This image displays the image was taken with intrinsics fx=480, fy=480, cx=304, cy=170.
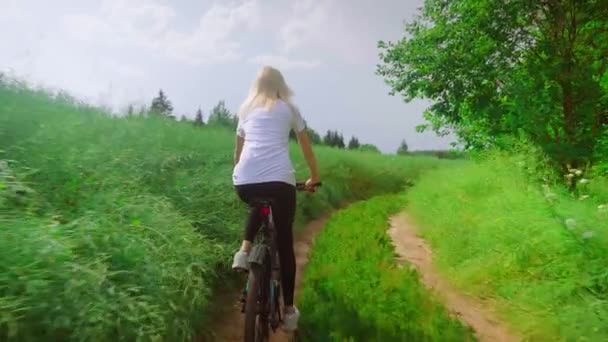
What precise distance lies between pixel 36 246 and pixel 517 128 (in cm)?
940

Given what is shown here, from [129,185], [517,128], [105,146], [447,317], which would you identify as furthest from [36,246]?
[517,128]

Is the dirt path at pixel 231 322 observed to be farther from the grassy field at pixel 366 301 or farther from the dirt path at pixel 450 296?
the dirt path at pixel 450 296

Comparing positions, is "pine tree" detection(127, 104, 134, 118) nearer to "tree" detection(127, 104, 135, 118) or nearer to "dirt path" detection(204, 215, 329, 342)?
"tree" detection(127, 104, 135, 118)

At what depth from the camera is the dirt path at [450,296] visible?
471 cm

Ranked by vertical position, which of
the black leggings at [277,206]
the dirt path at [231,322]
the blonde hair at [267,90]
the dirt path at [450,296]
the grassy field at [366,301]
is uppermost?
the blonde hair at [267,90]

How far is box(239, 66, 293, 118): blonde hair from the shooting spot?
12.8 ft

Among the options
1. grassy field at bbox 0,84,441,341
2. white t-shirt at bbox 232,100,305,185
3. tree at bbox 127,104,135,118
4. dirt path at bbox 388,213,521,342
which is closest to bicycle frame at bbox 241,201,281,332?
white t-shirt at bbox 232,100,305,185

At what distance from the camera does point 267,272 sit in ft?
12.3

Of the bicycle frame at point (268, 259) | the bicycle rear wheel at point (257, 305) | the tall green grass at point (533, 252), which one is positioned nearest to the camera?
the bicycle rear wheel at point (257, 305)

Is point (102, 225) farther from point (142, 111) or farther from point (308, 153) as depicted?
point (142, 111)

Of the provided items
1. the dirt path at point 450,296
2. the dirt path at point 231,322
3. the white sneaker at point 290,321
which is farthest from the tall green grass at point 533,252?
the dirt path at point 231,322

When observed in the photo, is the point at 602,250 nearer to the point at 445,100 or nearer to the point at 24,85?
the point at 24,85

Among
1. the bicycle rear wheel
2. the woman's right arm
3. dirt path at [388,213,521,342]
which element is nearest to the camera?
the bicycle rear wheel

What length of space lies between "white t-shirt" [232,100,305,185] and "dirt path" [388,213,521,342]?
8.47 feet
